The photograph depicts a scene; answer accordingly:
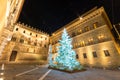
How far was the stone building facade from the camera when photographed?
1387 centimetres

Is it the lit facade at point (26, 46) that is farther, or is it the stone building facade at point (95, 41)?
the lit facade at point (26, 46)

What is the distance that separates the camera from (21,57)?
25547 mm

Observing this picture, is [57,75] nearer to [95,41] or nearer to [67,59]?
[67,59]

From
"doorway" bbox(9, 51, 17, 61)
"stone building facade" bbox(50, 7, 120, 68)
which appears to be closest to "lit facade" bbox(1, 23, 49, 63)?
"doorway" bbox(9, 51, 17, 61)

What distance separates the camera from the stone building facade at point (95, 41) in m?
13.9

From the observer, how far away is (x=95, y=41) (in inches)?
651

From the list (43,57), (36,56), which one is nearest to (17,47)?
(36,56)

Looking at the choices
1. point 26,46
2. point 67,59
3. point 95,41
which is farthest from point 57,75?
point 26,46

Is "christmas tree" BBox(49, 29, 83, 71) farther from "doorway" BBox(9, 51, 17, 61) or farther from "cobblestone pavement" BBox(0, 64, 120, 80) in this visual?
"doorway" BBox(9, 51, 17, 61)

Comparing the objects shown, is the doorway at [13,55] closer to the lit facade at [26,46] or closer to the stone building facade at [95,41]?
the lit facade at [26,46]

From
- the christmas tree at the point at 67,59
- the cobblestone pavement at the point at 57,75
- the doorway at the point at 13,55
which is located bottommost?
the cobblestone pavement at the point at 57,75

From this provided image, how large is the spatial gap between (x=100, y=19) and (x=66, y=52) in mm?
10768

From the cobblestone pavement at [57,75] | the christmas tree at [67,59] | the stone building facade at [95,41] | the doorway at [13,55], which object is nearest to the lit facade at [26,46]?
the doorway at [13,55]

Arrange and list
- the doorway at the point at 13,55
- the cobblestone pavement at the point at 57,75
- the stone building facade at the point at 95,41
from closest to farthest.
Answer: the cobblestone pavement at the point at 57,75
the stone building facade at the point at 95,41
the doorway at the point at 13,55
